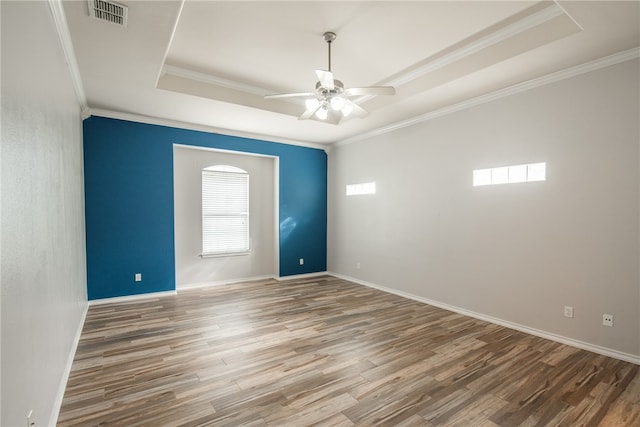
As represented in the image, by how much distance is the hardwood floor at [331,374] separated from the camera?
2.09m

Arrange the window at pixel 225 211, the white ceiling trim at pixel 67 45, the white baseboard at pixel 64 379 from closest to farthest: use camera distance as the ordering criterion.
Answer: the white baseboard at pixel 64 379 < the white ceiling trim at pixel 67 45 < the window at pixel 225 211

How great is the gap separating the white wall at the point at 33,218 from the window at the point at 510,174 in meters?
4.32

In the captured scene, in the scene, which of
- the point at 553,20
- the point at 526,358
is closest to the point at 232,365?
the point at 526,358

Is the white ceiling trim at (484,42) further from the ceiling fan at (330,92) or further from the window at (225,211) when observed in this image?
the window at (225,211)

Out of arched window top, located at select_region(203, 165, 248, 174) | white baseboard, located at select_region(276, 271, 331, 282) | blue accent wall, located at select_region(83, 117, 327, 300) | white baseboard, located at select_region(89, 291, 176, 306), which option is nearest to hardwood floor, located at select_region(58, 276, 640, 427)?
white baseboard, located at select_region(89, 291, 176, 306)

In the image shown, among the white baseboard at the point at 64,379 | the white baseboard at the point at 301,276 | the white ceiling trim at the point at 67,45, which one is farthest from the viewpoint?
the white baseboard at the point at 301,276

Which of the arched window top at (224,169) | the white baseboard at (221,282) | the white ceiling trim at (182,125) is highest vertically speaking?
the white ceiling trim at (182,125)

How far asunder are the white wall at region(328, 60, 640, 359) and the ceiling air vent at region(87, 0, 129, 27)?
3894 mm

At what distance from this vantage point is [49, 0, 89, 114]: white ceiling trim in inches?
85.8

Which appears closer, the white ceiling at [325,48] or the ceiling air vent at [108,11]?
the ceiling air vent at [108,11]

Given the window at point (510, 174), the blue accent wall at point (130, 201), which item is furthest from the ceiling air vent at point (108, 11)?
the window at point (510, 174)

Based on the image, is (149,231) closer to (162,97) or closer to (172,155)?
(172,155)

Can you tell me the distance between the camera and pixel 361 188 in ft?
19.4

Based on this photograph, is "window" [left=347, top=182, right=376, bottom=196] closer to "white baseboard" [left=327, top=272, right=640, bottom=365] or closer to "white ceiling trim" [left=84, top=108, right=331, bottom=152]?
"white ceiling trim" [left=84, top=108, right=331, bottom=152]
